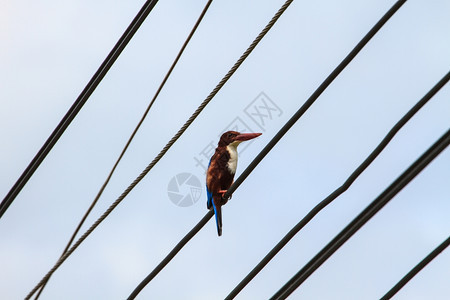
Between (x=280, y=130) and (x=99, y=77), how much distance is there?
1.35 metres

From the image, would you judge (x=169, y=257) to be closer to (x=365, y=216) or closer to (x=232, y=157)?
(x=365, y=216)

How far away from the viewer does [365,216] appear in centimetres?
378

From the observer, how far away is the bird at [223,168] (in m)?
6.81

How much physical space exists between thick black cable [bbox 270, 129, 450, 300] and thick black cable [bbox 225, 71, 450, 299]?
0.19 meters

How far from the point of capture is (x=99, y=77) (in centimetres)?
453

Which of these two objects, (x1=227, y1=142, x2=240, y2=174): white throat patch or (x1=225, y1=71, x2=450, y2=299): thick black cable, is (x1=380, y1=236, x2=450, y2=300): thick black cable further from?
(x1=227, y1=142, x2=240, y2=174): white throat patch

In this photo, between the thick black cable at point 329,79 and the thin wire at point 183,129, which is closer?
the thick black cable at point 329,79

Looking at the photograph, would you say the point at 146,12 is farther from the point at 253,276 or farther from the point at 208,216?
the point at 253,276

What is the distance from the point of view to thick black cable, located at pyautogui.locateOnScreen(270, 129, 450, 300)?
3549mm

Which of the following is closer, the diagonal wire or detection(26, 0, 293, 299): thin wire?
the diagonal wire

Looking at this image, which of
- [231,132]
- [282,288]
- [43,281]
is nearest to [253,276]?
[282,288]

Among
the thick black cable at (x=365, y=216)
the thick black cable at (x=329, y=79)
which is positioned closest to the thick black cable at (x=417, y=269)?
the thick black cable at (x=365, y=216)

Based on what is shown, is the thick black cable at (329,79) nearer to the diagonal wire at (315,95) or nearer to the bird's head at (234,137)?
the diagonal wire at (315,95)

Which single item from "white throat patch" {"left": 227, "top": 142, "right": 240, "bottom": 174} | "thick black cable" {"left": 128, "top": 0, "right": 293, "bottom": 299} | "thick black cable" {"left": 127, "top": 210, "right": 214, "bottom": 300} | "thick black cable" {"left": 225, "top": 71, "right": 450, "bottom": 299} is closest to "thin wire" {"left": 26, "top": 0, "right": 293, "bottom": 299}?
"thick black cable" {"left": 128, "top": 0, "right": 293, "bottom": 299}
